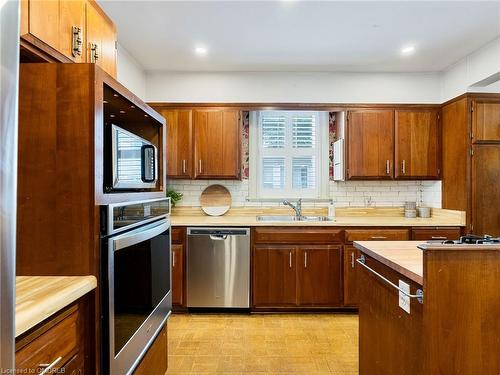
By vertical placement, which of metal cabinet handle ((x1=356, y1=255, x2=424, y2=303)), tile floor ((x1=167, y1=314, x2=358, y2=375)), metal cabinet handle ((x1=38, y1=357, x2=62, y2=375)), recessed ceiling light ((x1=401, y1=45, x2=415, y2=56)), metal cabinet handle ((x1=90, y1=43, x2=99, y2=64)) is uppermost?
recessed ceiling light ((x1=401, y1=45, x2=415, y2=56))

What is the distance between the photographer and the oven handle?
1240 mm

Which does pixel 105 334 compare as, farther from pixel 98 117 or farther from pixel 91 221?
pixel 98 117

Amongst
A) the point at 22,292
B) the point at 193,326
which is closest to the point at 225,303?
the point at 193,326

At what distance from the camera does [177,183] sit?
12.6 feet

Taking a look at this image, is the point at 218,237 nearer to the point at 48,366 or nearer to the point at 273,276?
the point at 273,276

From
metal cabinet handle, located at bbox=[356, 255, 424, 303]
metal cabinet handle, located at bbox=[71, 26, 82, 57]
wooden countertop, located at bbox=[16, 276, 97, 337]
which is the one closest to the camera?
wooden countertop, located at bbox=[16, 276, 97, 337]

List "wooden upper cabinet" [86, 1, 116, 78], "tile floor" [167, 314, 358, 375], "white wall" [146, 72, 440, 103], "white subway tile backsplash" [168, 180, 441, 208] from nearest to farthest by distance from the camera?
"wooden upper cabinet" [86, 1, 116, 78] < "tile floor" [167, 314, 358, 375] < "white wall" [146, 72, 440, 103] < "white subway tile backsplash" [168, 180, 441, 208]

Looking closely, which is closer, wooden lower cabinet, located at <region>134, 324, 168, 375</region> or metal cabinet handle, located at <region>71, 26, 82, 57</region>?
metal cabinet handle, located at <region>71, 26, 82, 57</region>

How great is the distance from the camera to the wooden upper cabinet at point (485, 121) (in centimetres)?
318

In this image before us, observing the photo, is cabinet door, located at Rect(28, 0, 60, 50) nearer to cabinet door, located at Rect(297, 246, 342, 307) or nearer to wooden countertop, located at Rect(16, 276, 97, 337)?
wooden countertop, located at Rect(16, 276, 97, 337)

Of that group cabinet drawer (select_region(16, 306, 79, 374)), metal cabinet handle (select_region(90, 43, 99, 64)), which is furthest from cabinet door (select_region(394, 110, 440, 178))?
cabinet drawer (select_region(16, 306, 79, 374))

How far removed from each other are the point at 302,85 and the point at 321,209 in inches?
55.9

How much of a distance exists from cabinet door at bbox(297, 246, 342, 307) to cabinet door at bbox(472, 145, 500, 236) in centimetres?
140

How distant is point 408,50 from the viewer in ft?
10.2
